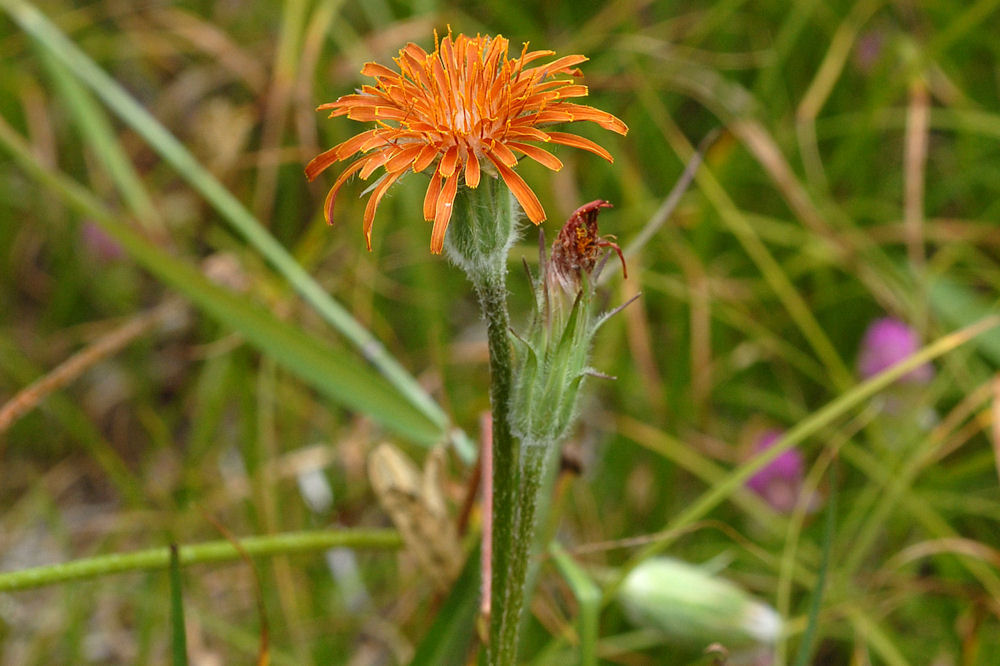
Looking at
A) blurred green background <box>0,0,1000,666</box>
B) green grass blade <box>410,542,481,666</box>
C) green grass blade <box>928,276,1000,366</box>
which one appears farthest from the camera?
green grass blade <box>928,276,1000,366</box>

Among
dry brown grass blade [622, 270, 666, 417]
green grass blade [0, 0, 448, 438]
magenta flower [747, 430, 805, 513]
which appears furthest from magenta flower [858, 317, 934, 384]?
Answer: green grass blade [0, 0, 448, 438]

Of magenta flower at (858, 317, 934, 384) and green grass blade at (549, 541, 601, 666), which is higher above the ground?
magenta flower at (858, 317, 934, 384)

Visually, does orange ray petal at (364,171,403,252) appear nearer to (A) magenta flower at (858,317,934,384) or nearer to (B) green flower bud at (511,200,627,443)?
(B) green flower bud at (511,200,627,443)

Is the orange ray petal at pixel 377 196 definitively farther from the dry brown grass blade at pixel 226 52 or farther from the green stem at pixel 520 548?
the dry brown grass blade at pixel 226 52

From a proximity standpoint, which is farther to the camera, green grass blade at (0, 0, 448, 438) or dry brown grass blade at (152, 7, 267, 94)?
dry brown grass blade at (152, 7, 267, 94)

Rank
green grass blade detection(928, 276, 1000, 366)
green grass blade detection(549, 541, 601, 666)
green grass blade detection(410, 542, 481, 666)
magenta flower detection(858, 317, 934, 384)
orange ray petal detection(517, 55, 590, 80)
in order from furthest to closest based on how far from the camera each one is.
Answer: green grass blade detection(928, 276, 1000, 366), magenta flower detection(858, 317, 934, 384), green grass blade detection(410, 542, 481, 666), green grass blade detection(549, 541, 601, 666), orange ray petal detection(517, 55, 590, 80)

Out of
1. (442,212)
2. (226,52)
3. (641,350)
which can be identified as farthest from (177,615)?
(226,52)
